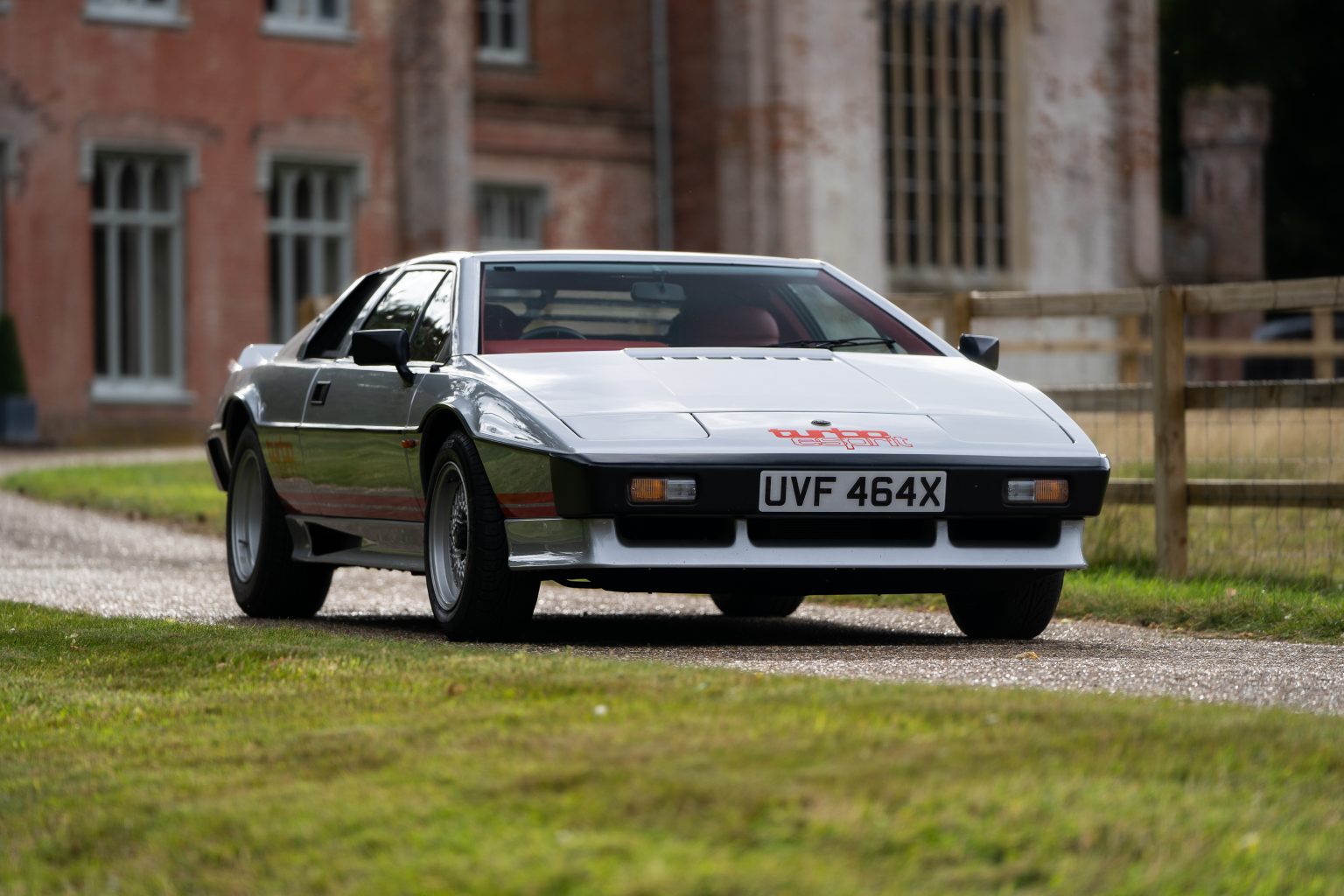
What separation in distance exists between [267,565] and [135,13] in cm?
2024

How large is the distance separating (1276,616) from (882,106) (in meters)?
26.6

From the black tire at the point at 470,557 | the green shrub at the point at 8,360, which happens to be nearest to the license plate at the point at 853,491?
the black tire at the point at 470,557

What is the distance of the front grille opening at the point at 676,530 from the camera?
772 cm

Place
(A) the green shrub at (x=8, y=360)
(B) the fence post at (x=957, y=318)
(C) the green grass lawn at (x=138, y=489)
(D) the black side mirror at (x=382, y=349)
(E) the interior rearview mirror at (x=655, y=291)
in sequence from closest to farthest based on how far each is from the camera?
(D) the black side mirror at (x=382, y=349) → (E) the interior rearview mirror at (x=655, y=291) → (B) the fence post at (x=957, y=318) → (C) the green grass lawn at (x=138, y=489) → (A) the green shrub at (x=8, y=360)

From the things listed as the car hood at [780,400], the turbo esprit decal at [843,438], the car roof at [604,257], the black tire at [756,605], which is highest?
the car roof at [604,257]

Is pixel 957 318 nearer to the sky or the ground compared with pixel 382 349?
nearer to the sky

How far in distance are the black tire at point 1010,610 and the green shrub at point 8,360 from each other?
20.0 metres

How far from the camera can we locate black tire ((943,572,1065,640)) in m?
8.42

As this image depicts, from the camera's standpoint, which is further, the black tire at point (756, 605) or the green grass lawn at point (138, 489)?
the green grass lawn at point (138, 489)

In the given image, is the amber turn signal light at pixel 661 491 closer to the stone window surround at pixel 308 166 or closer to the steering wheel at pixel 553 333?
the steering wheel at pixel 553 333

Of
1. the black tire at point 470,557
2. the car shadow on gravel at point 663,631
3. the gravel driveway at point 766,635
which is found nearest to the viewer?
the gravel driveway at point 766,635

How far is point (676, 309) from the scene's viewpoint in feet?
29.5

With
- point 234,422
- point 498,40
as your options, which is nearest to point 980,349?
point 234,422

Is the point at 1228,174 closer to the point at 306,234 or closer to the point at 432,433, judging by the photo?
the point at 306,234
